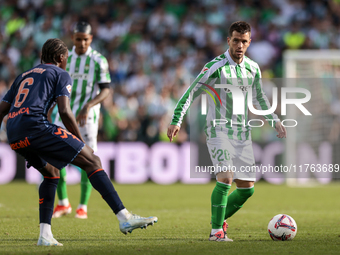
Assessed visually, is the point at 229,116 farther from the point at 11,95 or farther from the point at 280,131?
the point at 11,95

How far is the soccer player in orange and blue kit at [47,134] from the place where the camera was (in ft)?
14.5

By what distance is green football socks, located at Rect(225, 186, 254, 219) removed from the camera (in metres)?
5.39

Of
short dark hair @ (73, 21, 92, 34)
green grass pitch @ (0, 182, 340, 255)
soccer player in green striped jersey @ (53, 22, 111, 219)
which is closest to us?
green grass pitch @ (0, 182, 340, 255)

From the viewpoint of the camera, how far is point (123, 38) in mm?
17188

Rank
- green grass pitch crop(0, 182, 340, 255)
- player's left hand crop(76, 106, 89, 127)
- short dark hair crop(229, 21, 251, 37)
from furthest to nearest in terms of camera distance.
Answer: player's left hand crop(76, 106, 89, 127)
short dark hair crop(229, 21, 251, 37)
green grass pitch crop(0, 182, 340, 255)

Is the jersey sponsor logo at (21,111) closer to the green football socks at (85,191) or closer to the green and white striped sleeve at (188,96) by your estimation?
the green and white striped sleeve at (188,96)

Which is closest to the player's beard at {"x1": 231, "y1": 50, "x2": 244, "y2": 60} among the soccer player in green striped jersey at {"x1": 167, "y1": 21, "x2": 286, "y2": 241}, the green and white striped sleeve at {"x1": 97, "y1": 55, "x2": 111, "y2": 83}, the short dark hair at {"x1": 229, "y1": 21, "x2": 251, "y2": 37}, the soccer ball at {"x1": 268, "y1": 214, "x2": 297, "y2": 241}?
the soccer player in green striped jersey at {"x1": 167, "y1": 21, "x2": 286, "y2": 241}

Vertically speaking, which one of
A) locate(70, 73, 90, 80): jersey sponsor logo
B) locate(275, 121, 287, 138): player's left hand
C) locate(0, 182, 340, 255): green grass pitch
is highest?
locate(70, 73, 90, 80): jersey sponsor logo

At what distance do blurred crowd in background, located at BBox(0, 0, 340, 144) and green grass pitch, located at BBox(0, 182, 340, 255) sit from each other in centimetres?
384

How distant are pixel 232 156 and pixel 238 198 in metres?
0.50

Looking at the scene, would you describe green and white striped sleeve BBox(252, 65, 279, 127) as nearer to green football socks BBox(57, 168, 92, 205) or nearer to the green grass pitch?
the green grass pitch

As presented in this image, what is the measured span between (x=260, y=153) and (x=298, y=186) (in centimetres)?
126

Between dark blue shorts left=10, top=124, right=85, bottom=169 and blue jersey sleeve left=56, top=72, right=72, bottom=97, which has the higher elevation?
blue jersey sleeve left=56, top=72, right=72, bottom=97

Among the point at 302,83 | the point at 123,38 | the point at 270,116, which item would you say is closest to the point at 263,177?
the point at 302,83
